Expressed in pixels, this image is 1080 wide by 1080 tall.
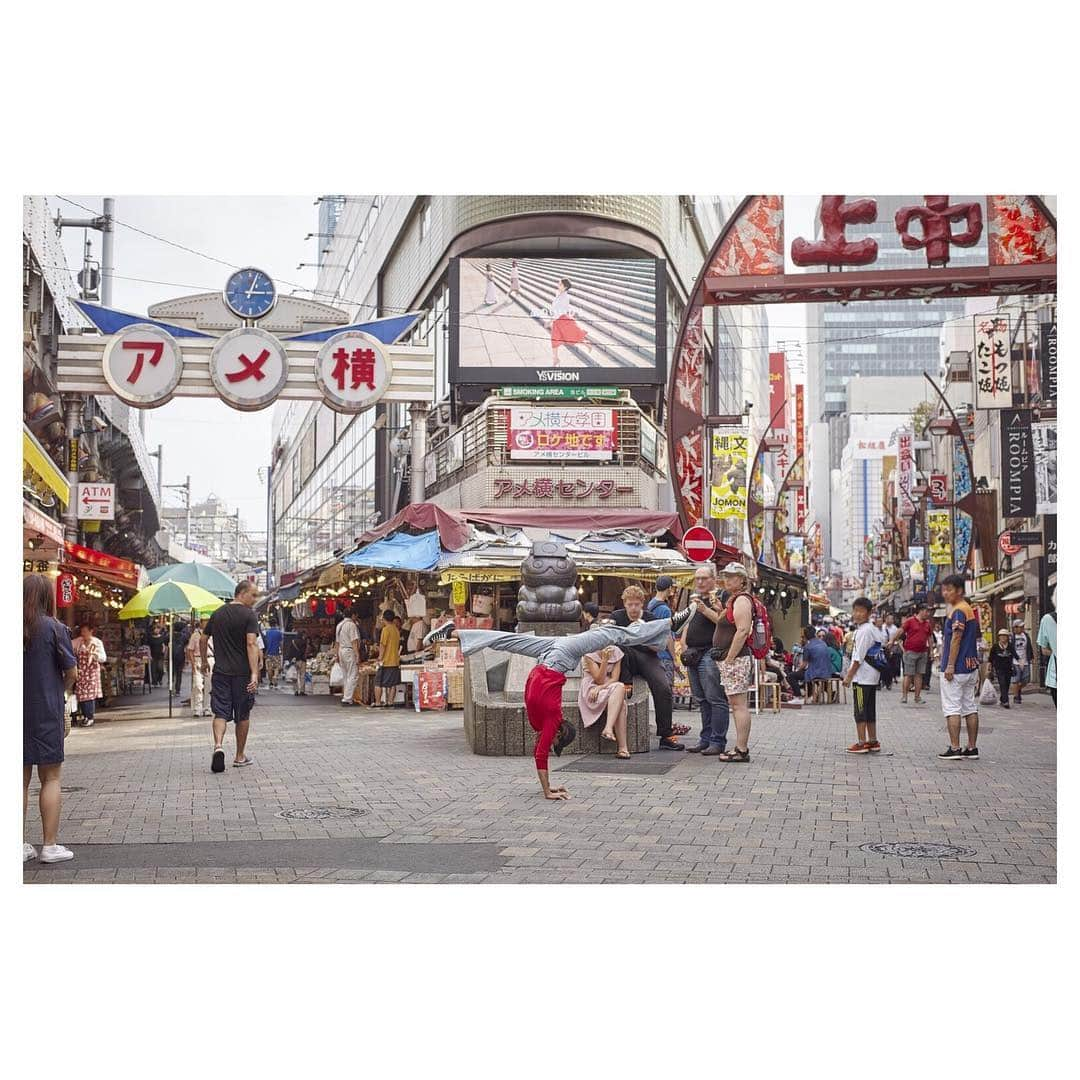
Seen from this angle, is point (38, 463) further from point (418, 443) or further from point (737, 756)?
point (418, 443)

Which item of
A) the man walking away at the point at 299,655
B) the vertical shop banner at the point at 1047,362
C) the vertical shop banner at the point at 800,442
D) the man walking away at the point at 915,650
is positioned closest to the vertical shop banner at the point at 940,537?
the vertical shop banner at the point at 800,442

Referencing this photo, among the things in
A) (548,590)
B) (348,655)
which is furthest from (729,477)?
(548,590)

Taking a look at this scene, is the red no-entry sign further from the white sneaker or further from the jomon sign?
the white sneaker

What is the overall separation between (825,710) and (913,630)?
2.34m

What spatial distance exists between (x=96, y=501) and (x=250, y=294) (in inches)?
253

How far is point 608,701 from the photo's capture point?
35.6ft

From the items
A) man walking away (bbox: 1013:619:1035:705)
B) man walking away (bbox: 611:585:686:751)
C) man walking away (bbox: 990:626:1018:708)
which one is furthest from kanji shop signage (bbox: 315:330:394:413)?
man walking away (bbox: 1013:619:1035:705)

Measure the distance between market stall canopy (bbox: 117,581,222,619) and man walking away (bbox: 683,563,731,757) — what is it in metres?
8.68

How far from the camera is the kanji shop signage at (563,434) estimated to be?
25938 mm

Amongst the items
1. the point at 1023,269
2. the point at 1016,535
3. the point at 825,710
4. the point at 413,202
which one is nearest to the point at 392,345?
the point at 1023,269

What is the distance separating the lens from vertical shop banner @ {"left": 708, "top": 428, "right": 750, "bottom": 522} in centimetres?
2666

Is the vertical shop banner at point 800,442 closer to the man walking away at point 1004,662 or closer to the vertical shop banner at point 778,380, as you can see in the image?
the vertical shop banner at point 778,380

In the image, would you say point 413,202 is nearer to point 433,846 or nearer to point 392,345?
point 392,345

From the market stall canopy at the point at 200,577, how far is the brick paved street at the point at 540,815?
5.32 m
